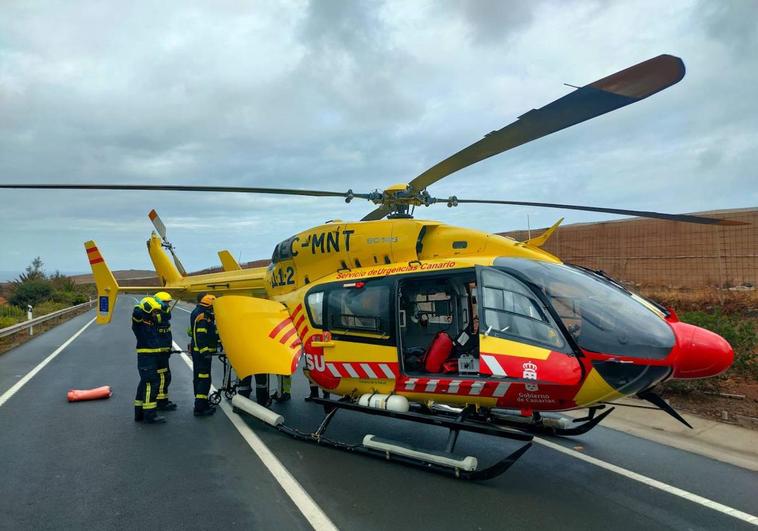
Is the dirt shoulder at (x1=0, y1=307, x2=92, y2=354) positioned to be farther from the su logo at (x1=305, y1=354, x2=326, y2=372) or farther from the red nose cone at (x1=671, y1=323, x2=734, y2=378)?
the red nose cone at (x1=671, y1=323, x2=734, y2=378)

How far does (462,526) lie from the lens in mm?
3930

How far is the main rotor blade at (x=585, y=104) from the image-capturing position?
3.27m

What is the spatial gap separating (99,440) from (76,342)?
11.3m

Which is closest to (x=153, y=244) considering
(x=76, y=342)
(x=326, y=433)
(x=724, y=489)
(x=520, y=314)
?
(x=76, y=342)

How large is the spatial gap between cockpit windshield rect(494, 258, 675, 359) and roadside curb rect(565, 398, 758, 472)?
1799 millimetres

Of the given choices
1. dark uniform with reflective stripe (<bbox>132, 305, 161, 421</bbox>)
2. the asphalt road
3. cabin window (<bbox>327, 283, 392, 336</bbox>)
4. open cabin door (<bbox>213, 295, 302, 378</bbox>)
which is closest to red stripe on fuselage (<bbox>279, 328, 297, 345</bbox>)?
open cabin door (<bbox>213, 295, 302, 378</bbox>)

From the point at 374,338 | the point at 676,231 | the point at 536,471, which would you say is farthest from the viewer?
the point at 676,231

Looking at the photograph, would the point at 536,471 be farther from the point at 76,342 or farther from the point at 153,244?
the point at 76,342

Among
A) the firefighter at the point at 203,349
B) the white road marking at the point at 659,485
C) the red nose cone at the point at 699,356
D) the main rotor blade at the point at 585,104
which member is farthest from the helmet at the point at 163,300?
the red nose cone at the point at 699,356

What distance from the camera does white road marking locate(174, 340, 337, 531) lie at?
4004mm

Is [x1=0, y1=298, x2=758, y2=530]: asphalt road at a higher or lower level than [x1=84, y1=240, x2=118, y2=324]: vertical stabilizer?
lower

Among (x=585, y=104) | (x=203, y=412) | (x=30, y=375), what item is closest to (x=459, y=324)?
(x=585, y=104)

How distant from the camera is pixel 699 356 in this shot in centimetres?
420

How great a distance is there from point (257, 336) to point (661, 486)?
4.66 m
